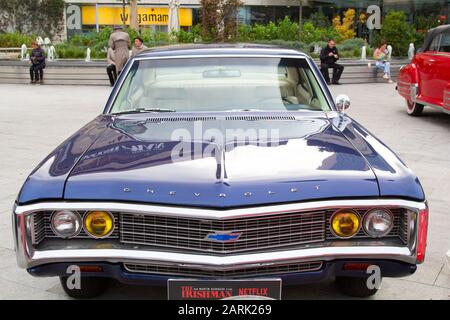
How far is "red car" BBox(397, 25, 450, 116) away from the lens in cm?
987

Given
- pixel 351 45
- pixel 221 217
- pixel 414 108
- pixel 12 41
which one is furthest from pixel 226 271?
pixel 12 41

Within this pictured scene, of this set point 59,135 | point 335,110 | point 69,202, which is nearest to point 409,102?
point 59,135

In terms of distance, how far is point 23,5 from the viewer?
46406 mm

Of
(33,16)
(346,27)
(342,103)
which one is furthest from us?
(33,16)

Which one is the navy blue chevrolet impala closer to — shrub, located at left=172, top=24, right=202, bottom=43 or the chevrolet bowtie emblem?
the chevrolet bowtie emblem

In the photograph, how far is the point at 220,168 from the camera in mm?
2785

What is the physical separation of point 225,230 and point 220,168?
12.4 inches

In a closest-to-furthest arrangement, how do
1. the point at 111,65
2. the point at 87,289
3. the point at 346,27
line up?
1. the point at 87,289
2. the point at 111,65
3. the point at 346,27

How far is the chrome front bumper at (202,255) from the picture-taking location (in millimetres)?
2646

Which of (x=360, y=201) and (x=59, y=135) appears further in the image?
(x=59, y=135)

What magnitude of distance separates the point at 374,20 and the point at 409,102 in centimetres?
3153

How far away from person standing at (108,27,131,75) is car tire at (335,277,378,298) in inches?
483

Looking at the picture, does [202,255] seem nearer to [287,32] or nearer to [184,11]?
[287,32]

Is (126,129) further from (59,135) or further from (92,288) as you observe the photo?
(59,135)
